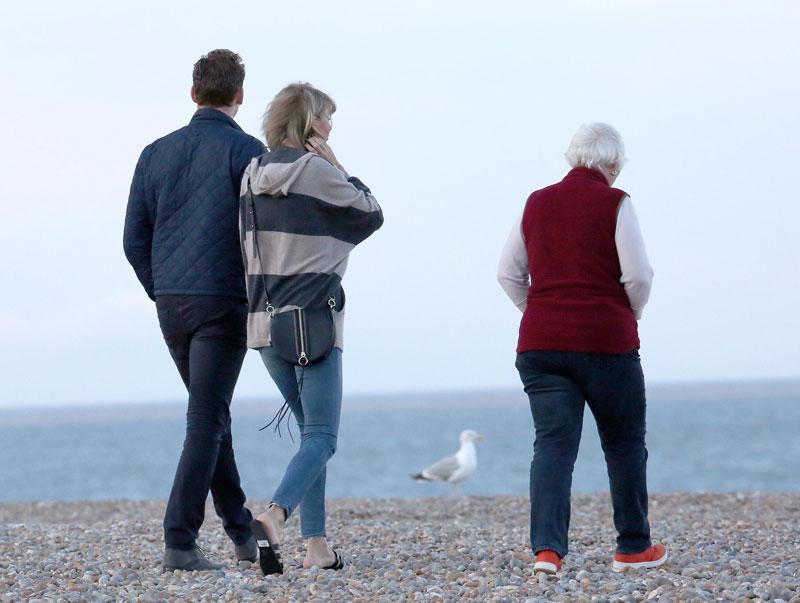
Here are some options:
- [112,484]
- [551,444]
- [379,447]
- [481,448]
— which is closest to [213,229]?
[551,444]

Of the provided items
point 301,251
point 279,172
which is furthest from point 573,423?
point 279,172

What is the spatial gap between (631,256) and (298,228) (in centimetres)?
137

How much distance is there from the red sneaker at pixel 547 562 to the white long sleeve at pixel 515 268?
3.40 feet

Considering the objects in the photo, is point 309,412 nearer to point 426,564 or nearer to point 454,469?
point 426,564

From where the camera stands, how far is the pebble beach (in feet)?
15.9

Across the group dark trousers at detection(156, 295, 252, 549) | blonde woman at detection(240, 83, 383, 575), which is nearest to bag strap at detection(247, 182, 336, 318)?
blonde woman at detection(240, 83, 383, 575)

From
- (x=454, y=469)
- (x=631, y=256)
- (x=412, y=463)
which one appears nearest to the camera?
(x=631, y=256)

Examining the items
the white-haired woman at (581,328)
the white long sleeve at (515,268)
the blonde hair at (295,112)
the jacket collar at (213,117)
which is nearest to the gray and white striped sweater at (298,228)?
the blonde hair at (295,112)

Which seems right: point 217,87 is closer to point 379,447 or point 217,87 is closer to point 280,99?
point 280,99

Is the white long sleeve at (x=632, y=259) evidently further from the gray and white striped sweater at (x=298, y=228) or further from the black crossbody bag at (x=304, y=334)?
the black crossbody bag at (x=304, y=334)

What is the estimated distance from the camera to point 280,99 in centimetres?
518

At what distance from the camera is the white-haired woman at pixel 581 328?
4977 millimetres

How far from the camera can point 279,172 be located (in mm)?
4965

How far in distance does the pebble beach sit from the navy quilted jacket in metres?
1.28
